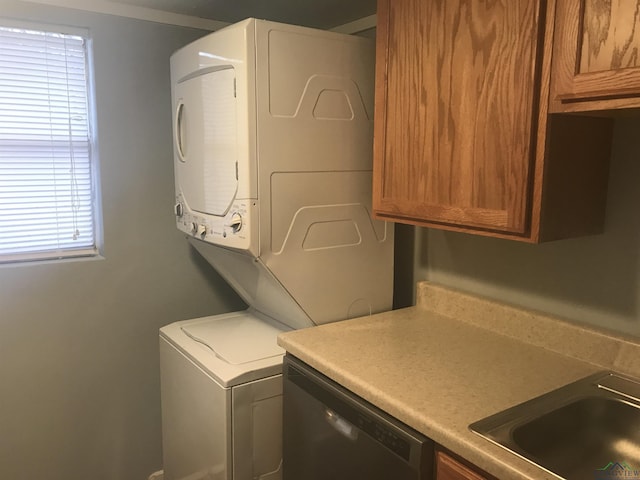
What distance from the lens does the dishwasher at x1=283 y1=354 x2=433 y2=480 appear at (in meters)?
1.30

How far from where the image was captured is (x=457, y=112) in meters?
1.51

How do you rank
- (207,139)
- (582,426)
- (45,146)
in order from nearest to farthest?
(582,426) → (207,139) → (45,146)

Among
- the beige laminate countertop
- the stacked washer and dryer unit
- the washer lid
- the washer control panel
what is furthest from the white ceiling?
the washer lid

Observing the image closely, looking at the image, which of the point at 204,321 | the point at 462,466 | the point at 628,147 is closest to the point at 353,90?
the point at 628,147

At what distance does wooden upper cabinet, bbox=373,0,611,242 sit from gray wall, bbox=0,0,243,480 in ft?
3.63

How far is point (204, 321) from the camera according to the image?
7.47ft

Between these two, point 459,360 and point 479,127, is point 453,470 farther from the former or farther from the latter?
point 479,127

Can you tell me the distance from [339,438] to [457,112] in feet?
3.19

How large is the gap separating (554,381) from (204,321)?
1387 millimetres

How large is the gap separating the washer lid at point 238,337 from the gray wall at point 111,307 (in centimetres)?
35

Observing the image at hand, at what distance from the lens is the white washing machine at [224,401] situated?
5.73ft

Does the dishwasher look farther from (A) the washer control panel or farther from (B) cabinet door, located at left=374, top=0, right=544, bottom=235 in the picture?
(B) cabinet door, located at left=374, top=0, right=544, bottom=235

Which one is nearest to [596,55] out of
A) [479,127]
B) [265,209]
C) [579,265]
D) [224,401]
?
[479,127]

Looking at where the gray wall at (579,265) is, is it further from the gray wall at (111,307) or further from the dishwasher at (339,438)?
the gray wall at (111,307)
